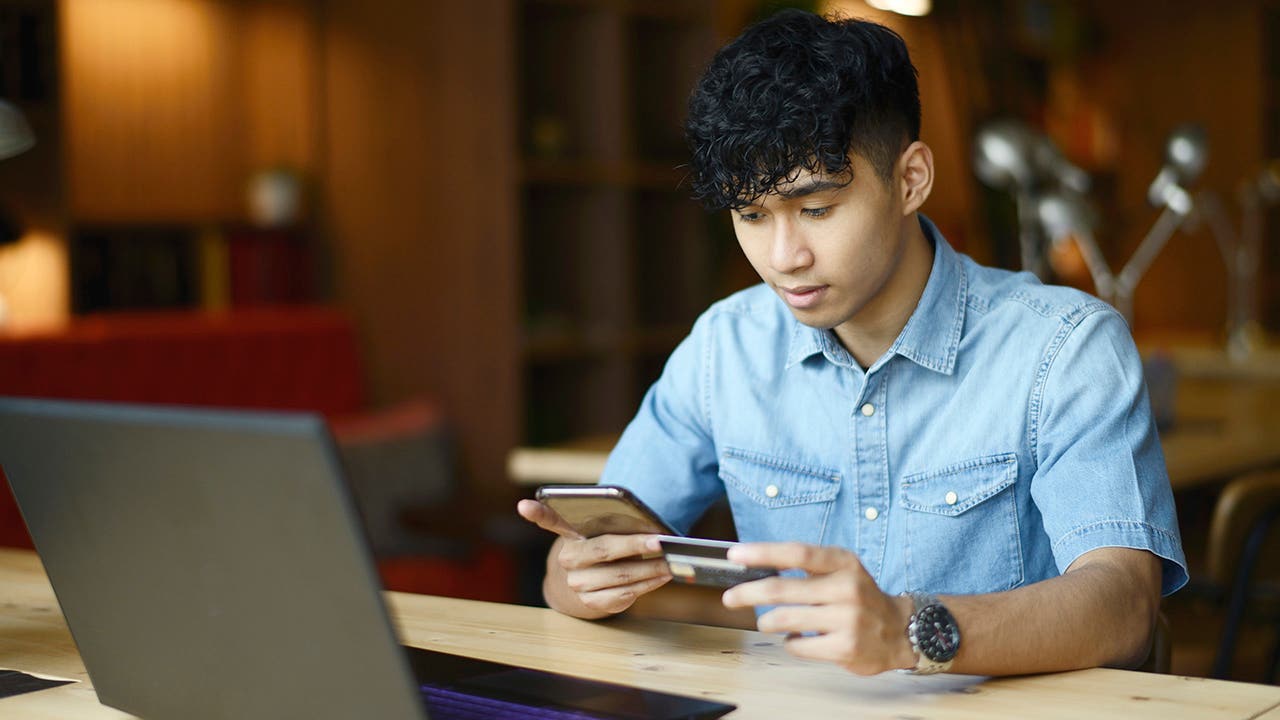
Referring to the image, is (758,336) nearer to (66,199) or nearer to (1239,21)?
(66,199)

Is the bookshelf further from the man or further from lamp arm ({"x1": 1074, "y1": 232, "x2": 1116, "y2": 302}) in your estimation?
the man

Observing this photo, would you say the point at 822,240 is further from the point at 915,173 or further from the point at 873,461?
the point at 873,461

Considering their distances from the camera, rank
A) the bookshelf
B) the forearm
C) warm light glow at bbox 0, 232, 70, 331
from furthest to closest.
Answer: the bookshelf → warm light glow at bbox 0, 232, 70, 331 → the forearm

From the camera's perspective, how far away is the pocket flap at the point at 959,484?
1.54 m

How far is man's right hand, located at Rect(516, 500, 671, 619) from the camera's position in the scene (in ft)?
4.47

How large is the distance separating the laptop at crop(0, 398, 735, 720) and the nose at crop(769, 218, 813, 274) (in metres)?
0.49

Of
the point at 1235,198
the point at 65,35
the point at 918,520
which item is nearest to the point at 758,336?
the point at 918,520

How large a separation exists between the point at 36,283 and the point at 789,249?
9.90ft

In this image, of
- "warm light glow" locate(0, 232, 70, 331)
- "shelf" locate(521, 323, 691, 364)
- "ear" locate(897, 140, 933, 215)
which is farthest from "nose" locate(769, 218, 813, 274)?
"warm light glow" locate(0, 232, 70, 331)

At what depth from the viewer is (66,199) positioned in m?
3.79

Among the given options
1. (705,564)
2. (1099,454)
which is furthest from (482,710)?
(1099,454)

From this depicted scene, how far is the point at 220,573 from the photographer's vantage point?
0.95 meters

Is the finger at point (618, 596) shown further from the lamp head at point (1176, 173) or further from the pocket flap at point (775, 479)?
the lamp head at point (1176, 173)

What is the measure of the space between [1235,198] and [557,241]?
4.47m
